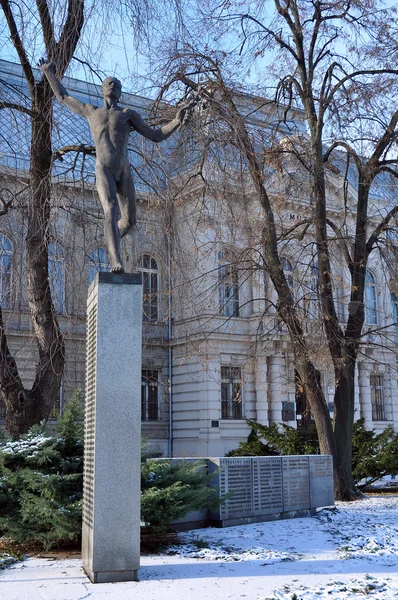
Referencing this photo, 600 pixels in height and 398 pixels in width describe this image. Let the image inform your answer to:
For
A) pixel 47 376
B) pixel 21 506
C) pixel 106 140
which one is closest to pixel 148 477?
pixel 21 506

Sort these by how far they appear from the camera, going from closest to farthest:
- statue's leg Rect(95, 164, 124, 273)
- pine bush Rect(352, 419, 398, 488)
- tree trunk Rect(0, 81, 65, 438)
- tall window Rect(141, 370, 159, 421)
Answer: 1. statue's leg Rect(95, 164, 124, 273)
2. tree trunk Rect(0, 81, 65, 438)
3. pine bush Rect(352, 419, 398, 488)
4. tall window Rect(141, 370, 159, 421)

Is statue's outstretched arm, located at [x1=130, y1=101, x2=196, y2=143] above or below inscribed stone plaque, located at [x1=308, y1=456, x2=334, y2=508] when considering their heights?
above

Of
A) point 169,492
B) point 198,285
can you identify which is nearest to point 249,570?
point 169,492

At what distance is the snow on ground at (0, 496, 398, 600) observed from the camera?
7109 mm

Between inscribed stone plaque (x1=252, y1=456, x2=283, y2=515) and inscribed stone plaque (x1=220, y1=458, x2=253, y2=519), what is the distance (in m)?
0.18

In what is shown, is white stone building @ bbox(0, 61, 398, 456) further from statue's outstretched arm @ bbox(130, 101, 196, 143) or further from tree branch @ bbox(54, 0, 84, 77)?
statue's outstretched arm @ bbox(130, 101, 196, 143)

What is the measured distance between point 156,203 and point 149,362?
20816 millimetres

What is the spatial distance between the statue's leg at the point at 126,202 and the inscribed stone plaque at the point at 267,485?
565 cm

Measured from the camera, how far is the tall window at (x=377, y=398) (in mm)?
38438

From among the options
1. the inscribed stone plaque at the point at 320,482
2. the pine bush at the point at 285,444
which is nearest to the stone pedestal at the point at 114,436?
the inscribed stone plaque at the point at 320,482

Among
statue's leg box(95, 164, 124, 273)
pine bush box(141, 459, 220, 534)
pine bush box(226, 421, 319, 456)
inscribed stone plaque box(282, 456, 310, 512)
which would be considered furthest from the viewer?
pine bush box(226, 421, 319, 456)

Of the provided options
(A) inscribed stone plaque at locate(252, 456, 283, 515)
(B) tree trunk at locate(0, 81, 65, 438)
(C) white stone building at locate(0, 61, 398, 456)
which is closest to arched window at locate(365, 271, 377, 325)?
(C) white stone building at locate(0, 61, 398, 456)

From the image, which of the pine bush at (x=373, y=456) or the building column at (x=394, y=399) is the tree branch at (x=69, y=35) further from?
the building column at (x=394, y=399)

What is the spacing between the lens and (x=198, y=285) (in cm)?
1675
